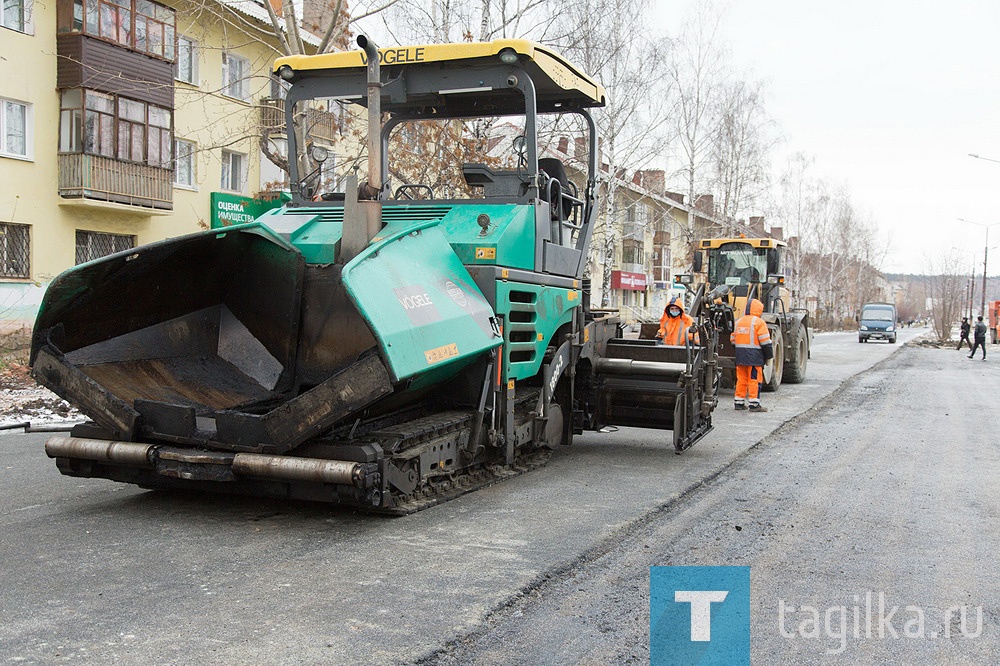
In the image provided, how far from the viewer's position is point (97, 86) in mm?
19359

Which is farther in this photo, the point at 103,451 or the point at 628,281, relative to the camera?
the point at 628,281

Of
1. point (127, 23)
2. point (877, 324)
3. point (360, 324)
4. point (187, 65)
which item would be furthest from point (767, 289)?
point (877, 324)

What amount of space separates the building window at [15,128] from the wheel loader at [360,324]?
14257 mm

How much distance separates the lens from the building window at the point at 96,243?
66.2 feet

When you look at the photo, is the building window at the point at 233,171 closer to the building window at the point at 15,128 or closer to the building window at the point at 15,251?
the building window at the point at 15,128

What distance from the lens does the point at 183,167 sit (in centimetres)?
2288

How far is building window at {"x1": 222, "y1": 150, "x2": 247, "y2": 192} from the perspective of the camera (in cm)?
2402

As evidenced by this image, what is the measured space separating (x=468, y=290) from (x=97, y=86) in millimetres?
16585

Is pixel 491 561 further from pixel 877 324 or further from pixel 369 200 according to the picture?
pixel 877 324

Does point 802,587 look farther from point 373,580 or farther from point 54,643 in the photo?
point 54,643

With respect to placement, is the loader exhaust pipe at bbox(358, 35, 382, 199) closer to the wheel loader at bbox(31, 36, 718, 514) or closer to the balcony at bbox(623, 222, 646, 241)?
the wheel loader at bbox(31, 36, 718, 514)

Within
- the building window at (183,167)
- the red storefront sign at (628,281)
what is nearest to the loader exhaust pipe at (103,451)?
the building window at (183,167)

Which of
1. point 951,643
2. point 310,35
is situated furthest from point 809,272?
point 951,643

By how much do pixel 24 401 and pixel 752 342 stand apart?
9147 mm
